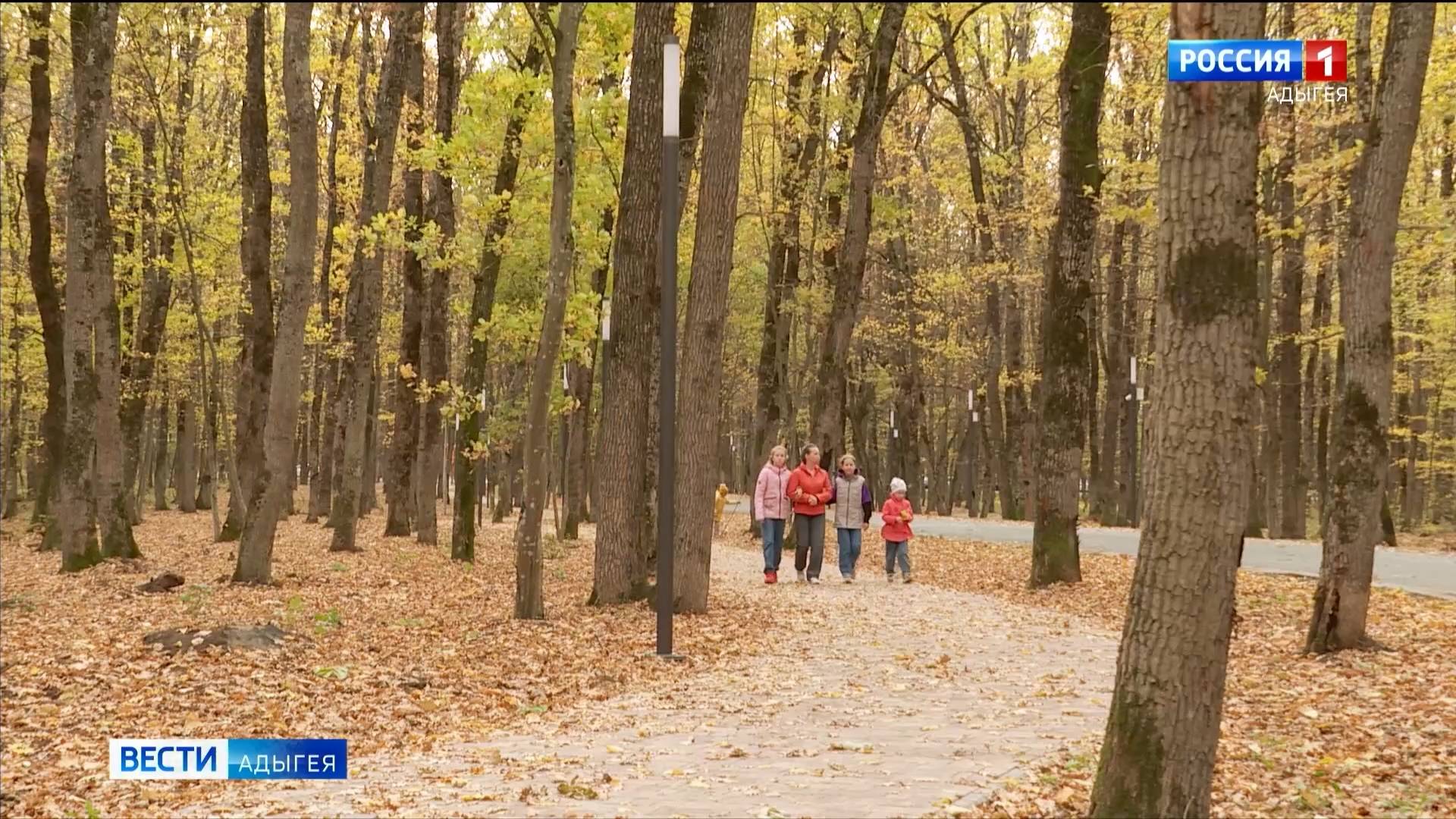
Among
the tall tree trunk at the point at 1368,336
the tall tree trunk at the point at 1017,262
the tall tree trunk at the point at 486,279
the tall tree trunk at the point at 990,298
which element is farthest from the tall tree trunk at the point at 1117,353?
the tall tree trunk at the point at 1368,336

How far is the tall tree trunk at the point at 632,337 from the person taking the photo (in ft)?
41.5

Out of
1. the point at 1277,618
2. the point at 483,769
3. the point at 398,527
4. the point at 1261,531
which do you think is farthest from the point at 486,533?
the point at 483,769

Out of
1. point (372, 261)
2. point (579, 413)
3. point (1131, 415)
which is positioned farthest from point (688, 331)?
point (1131, 415)

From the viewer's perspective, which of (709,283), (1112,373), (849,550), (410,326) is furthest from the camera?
(1112,373)

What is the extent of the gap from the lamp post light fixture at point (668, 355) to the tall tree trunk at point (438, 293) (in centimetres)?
1016

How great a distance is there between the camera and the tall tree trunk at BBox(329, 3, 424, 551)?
18969 mm

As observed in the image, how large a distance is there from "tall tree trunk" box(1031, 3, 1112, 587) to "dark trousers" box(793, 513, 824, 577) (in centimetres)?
354

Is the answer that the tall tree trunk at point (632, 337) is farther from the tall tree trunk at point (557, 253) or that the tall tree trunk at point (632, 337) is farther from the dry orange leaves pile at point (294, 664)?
the tall tree trunk at point (557, 253)

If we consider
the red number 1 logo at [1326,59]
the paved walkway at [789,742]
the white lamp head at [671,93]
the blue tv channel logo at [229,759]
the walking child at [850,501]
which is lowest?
the blue tv channel logo at [229,759]

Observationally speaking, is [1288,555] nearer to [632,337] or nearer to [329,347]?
[632,337]

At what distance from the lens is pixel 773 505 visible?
16.5m

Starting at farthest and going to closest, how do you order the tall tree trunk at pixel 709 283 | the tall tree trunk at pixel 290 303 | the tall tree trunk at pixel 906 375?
1. the tall tree trunk at pixel 906 375
2. the tall tree trunk at pixel 290 303
3. the tall tree trunk at pixel 709 283

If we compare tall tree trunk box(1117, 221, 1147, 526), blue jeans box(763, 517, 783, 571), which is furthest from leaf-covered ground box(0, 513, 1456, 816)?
tall tree trunk box(1117, 221, 1147, 526)

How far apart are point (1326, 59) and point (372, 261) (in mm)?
16199
